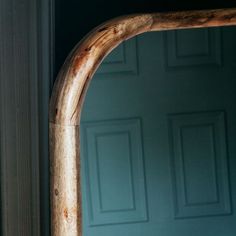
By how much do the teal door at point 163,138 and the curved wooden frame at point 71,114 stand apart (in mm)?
725

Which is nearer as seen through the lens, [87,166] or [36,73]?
[36,73]

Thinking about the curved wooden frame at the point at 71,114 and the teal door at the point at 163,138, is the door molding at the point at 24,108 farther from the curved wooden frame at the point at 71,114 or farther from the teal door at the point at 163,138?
the teal door at the point at 163,138

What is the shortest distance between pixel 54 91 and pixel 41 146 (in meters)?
0.14

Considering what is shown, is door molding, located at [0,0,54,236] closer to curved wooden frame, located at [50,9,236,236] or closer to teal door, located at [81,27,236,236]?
curved wooden frame, located at [50,9,236,236]

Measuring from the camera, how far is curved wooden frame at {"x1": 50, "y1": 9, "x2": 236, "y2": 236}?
3.21 ft

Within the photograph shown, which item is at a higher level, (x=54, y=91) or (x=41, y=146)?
(x=54, y=91)

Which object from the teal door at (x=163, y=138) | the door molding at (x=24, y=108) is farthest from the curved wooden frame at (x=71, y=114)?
the teal door at (x=163, y=138)

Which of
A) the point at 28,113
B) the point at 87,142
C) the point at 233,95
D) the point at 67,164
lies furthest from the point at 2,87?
the point at 233,95

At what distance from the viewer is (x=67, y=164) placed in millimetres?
986

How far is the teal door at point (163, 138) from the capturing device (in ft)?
5.71

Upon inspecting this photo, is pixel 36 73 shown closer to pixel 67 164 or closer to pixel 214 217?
pixel 67 164

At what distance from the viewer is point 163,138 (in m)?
1.78

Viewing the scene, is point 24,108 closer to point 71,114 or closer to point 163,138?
point 71,114

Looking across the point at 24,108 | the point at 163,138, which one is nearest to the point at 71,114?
the point at 24,108
